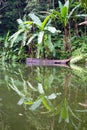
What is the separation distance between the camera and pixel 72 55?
14758 mm

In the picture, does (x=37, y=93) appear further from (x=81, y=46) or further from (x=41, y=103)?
(x=81, y=46)

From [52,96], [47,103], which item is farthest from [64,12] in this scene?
[47,103]

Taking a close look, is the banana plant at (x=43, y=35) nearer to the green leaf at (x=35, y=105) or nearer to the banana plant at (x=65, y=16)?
the banana plant at (x=65, y=16)

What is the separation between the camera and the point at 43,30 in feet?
49.6

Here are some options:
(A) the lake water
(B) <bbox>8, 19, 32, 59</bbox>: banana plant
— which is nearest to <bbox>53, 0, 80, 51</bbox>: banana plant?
(B) <bbox>8, 19, 32, 59</bbox>: banana plant

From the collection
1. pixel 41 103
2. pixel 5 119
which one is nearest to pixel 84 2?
pixel 41 103

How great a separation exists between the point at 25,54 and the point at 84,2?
241 inches

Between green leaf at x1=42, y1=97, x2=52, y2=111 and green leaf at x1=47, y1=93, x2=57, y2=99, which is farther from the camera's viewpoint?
green leaf at x1=47, y1=93, x2=57, y2=99

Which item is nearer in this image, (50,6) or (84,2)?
(84,2)

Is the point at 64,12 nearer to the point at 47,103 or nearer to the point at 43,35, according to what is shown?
the point at 43,35

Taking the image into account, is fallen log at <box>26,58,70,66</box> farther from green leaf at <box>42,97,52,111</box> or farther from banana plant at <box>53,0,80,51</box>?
green leaf at <box>42,97,52,111</box>

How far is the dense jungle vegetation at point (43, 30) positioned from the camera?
1484 centimetres

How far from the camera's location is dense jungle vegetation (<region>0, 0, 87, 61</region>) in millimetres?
14844

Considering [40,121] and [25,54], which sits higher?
[40,121]
